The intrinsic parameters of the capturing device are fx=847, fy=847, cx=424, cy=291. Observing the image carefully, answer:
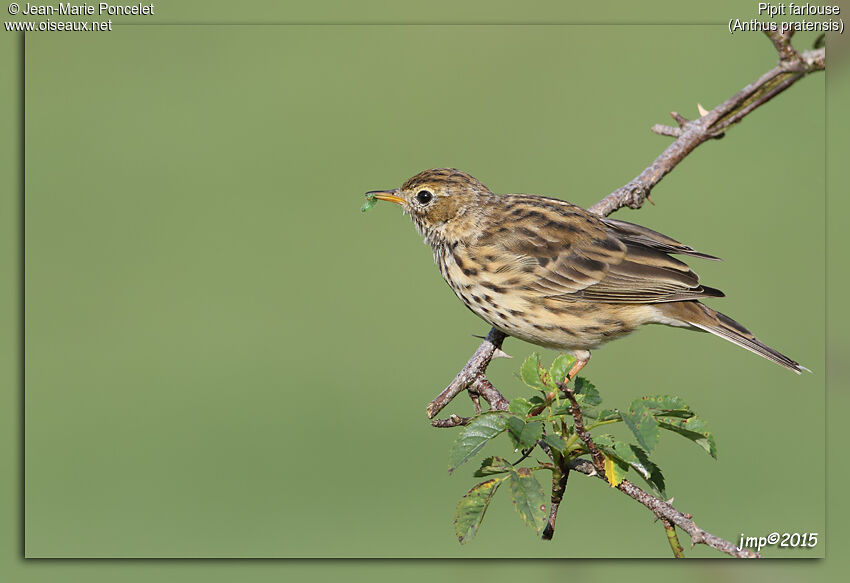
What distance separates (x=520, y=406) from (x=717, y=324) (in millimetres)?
1874

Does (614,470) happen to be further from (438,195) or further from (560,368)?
(438,195)

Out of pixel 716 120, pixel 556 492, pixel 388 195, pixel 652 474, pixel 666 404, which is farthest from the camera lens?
pixel 388 195

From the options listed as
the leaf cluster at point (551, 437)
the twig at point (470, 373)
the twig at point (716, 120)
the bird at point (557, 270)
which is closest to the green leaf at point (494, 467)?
the leaf cluster at point (551, 437)

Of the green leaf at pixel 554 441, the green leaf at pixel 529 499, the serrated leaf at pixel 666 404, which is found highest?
the serrated leaf at pixel 666 404

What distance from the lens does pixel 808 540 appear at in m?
3.96

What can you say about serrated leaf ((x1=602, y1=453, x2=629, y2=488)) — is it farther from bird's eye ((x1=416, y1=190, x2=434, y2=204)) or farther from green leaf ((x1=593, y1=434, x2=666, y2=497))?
bird's eye ((x1=416, y1=190, x2=434, y2=204))

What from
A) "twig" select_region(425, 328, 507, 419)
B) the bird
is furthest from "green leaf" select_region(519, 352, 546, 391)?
the bird

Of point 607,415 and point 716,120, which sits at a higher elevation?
point 716,120

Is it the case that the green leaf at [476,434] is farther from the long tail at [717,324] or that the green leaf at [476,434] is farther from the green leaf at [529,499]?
the long tail at [717,324]

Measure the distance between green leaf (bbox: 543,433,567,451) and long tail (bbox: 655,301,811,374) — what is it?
1.82 meters

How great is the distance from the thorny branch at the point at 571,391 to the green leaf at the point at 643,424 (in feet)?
0.52

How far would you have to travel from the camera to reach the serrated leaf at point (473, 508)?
296cm

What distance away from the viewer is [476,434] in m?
2.92

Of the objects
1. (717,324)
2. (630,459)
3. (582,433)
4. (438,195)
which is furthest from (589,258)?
(582,433)
